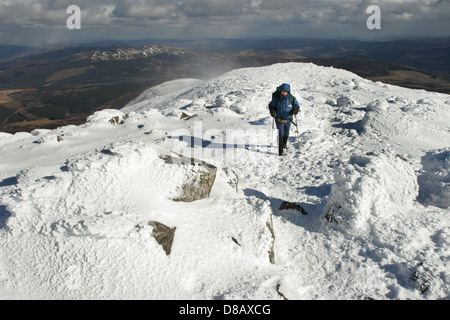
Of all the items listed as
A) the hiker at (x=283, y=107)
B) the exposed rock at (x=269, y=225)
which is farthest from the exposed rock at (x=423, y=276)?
the hiker at (x=283, y=107)

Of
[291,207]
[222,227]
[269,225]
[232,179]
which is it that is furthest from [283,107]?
[222,227]

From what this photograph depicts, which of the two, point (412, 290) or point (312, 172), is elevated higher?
point (312, 172)

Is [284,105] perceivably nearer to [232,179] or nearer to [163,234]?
[232,179]

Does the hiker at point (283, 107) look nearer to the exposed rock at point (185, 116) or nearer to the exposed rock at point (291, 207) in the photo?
the exposed rock at point (291, 207)

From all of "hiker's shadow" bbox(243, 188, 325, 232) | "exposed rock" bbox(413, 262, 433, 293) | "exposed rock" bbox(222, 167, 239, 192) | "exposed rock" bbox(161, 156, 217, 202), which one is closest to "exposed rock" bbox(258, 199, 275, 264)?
"hiker's shadow" bbox(243, 188, 325, 232)

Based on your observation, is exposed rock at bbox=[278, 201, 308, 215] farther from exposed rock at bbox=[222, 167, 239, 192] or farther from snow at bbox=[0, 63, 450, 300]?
exposed rock at bbox=[222, 167, 239, 192]

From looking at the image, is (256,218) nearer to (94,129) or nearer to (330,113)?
(94,129)
